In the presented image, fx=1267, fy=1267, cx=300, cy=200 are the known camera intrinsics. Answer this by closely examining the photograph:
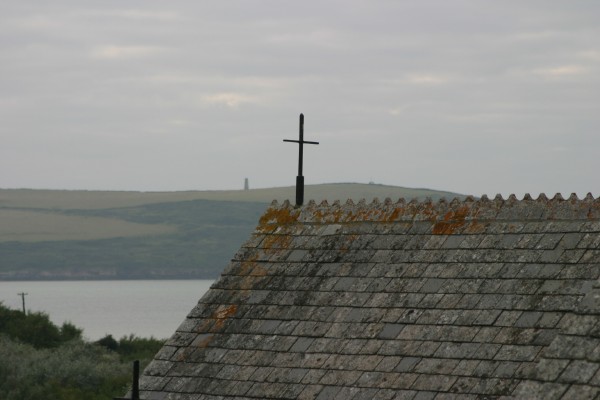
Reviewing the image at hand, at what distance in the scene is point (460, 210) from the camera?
1411 centimetres

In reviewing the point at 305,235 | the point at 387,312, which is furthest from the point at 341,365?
the point at 305,235

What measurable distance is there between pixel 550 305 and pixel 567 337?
12.0 feet

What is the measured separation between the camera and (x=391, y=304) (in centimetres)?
1338

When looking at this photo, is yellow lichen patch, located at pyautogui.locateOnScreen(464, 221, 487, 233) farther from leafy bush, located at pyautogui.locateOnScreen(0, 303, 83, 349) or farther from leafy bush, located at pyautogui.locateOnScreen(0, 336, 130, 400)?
leafy bush, located at pyautogui.locateOnScreen(0, 303, 83, 349)

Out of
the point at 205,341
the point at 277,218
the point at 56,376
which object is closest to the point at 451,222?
the point at 277,218

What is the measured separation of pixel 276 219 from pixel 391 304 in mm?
2855

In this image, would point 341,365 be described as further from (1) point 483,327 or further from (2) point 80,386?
(2) point 80,386

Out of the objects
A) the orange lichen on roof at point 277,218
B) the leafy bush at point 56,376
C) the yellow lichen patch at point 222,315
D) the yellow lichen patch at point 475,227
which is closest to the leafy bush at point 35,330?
the leafy bush at point 56,376

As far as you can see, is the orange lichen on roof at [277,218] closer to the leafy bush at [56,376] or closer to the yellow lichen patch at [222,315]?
the yellow lichen patch at [222,315]

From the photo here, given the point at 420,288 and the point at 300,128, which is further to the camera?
the point at 300,128

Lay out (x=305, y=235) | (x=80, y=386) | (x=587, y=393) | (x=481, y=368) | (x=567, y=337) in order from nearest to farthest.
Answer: (x=587, y=393)
(x=567, y=337)
(x=481, y=368)
(x=305, y=235)
(x=80, y=386)

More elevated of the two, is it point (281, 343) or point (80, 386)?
point (281, 343)

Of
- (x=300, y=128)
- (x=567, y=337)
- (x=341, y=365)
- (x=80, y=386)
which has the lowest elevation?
(x=80, y=386)

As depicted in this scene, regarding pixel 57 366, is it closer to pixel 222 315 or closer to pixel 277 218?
pixel 277 218
